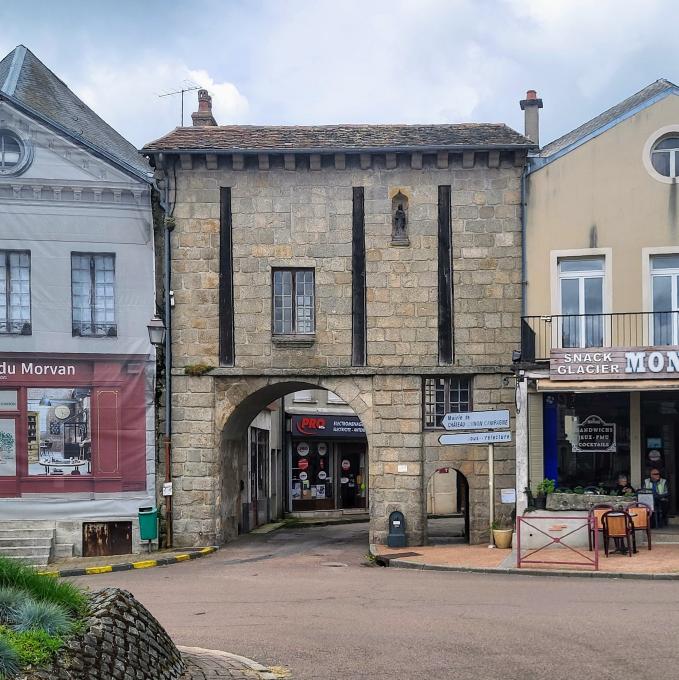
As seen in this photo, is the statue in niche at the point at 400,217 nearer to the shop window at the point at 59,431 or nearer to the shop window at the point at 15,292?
the shop window at the point at 59,431

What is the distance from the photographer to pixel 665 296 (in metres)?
20.6

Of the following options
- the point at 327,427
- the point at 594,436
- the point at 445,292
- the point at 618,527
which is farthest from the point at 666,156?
the point at 327,427

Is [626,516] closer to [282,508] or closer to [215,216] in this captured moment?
[215,216]

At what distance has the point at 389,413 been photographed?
70.1 ft

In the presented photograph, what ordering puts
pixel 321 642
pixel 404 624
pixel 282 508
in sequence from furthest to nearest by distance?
pixel 282 508, pixel 404 624, pixel 321 642

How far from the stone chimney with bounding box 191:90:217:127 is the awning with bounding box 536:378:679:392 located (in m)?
11.1

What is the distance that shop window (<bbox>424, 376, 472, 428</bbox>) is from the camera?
71.7 feet

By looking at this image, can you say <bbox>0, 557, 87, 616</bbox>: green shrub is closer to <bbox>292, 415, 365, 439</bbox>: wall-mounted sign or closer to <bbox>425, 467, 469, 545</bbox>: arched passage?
<bbox>425, 467, 469, 545</bbox>: arched passage

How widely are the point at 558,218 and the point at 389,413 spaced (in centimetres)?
531

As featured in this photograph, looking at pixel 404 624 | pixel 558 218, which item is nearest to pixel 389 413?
pixel 558 218

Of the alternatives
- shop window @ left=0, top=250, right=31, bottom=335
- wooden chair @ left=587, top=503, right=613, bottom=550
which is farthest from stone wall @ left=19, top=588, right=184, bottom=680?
shop window @ left=0, top=250, right=31, bottom=335

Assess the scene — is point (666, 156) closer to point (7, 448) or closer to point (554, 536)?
point (554, 536)

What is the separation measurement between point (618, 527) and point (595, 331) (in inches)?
190

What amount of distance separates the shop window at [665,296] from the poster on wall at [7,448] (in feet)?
42.9
